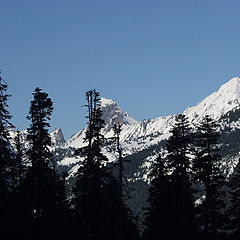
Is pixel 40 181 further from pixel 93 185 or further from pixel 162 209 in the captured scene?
pixel 162 209

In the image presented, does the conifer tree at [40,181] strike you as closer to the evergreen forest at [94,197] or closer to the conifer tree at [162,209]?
the evergreen forest at [94,197]

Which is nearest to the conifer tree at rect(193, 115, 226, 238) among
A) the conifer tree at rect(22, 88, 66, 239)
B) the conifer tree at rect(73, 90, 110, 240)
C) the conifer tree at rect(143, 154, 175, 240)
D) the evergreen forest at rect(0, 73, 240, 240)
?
the evergreen forest at rect(0, 73, 240, 240)

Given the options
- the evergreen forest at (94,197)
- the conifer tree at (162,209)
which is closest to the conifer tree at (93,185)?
the evergreen forest at (94,197)

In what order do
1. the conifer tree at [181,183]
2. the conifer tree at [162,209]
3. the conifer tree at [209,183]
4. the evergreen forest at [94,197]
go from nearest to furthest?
Answer: the evergreen forest at [94,197]
the conifer tree at [209,183]
the conifer tree at [181,183]
the conifer tree at [162,209]

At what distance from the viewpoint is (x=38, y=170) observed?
41.2 metres

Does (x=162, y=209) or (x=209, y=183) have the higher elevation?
(x=209, y=183)

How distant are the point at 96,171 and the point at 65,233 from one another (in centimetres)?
611

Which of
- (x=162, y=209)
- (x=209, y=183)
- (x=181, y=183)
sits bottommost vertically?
(x=162, y=209)

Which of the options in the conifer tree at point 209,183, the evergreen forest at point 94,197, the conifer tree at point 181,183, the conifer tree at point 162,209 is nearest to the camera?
the evergreen forest at point 94,197

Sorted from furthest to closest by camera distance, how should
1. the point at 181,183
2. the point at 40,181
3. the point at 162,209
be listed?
1. the point at 162,209
2. the point at 181,183
3. the point at 40,181

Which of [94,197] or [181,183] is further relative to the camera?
[181,183]

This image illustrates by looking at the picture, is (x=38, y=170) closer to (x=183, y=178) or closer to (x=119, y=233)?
(x=119, y=233)

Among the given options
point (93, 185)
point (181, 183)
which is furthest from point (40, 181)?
point (181, 183)

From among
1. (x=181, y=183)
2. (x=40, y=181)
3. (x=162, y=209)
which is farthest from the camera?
(x=162, y=209)
